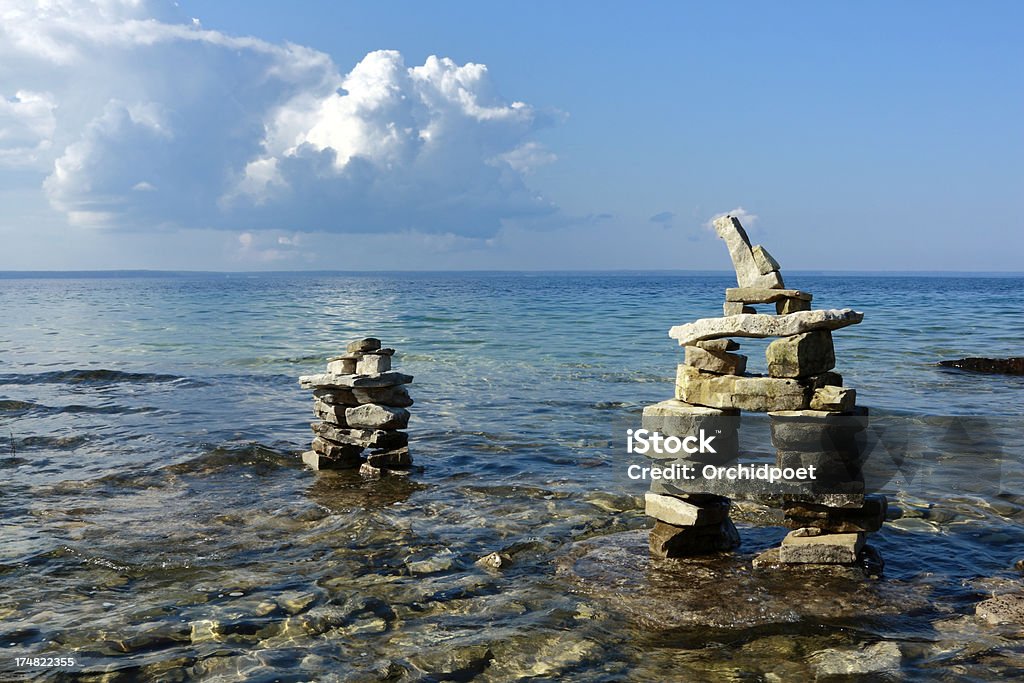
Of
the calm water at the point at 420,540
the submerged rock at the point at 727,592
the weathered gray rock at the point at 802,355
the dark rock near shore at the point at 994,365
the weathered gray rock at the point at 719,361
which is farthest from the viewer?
the dark rock near shore at the point at 994,365

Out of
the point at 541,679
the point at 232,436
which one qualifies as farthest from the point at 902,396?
the point at 541,679

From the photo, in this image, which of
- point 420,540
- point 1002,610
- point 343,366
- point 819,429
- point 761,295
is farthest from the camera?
point 343,366

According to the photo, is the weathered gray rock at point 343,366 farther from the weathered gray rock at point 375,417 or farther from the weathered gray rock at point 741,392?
the weathered gray rock at point 741,392

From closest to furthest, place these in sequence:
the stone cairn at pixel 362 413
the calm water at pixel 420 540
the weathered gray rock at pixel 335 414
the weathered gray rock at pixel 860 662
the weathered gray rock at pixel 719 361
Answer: the weathered gray rock at pixel 860 662 → the calm water at pixel 420 540 → the weathered gray rock at pixel 719 361 → the stone cairn at pixel 362 413 → the weathered gray rock at pixel 335 414

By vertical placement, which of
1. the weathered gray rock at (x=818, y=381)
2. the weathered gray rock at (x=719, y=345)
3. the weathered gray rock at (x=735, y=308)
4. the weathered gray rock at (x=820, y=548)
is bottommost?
the weathered gray rock at (x=820, y=548)

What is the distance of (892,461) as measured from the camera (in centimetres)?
A: 1678

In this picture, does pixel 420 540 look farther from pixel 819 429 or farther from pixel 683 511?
pixel 819 429

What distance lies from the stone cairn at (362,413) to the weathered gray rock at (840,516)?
7.82 metres

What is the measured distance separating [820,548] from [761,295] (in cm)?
313

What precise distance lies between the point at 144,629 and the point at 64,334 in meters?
46.0

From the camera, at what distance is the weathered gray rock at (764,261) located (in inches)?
385

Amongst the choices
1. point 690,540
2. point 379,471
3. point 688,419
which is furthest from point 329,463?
point 688,419

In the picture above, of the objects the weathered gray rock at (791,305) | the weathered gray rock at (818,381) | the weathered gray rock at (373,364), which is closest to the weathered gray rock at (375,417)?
the weathered gray rock at (373,364)

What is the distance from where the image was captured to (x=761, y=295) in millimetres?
9773
